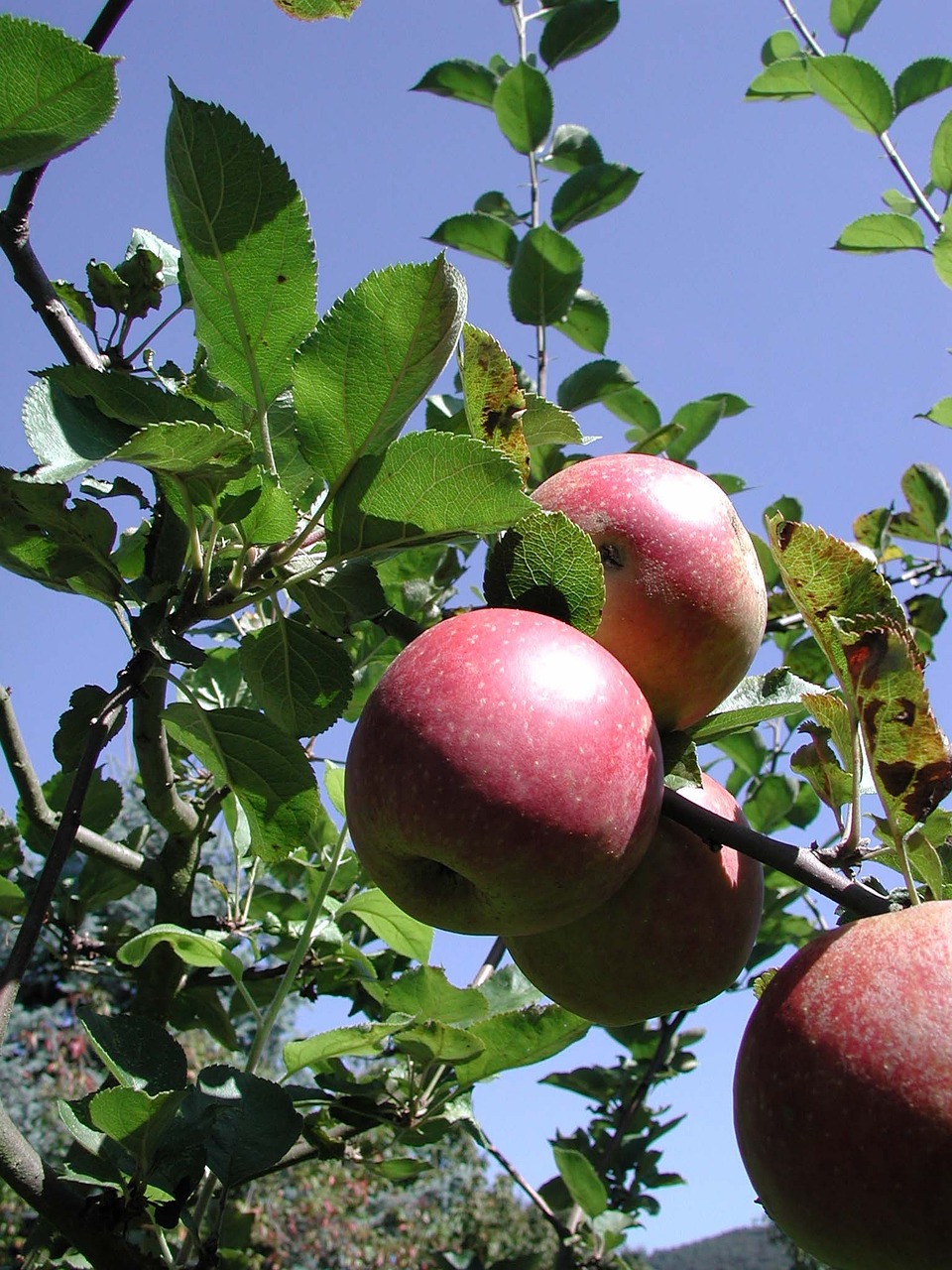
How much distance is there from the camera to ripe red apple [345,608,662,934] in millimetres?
888

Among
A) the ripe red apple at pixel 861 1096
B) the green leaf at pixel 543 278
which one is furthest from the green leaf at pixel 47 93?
the green leaf at pixel 543 278

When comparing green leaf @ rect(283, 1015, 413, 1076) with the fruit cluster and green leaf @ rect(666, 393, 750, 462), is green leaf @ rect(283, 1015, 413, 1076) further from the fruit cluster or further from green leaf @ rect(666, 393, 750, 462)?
green leaf @ rect(666, 393, 750, 462)

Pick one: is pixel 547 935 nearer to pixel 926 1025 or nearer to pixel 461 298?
pixel 926 1025

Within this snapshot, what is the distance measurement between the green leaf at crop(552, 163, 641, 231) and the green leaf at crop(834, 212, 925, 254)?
51 centimetres

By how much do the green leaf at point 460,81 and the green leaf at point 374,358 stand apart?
2159 millimetres

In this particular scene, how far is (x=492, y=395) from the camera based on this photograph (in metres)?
1.07

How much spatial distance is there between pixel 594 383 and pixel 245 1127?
1.84 meters

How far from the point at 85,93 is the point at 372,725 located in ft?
1.77

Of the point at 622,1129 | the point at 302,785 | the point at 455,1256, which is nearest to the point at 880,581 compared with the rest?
the point at 302,785

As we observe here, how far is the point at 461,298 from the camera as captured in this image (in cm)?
96

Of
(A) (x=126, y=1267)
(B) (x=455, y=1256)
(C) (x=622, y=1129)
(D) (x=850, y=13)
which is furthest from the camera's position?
(B) (x=455, y=1256)

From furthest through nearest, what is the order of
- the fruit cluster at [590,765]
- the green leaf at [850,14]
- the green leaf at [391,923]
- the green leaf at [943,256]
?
the green leaf at [850,14] → the green leaf at [943,256] → the green leaf at [391,923] → the fruit cluster at [590,765]

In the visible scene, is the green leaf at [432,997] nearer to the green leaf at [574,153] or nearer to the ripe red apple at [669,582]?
the ripe red apple at [669,582]

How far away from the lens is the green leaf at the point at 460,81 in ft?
9.23
